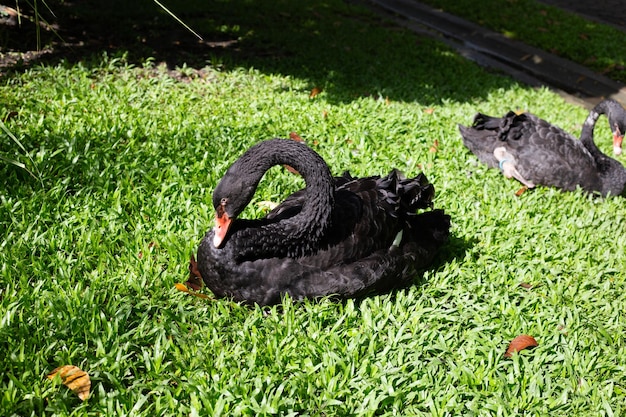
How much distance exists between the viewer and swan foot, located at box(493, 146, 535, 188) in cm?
488

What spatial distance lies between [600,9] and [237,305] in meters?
13.9

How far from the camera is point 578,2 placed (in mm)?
13781

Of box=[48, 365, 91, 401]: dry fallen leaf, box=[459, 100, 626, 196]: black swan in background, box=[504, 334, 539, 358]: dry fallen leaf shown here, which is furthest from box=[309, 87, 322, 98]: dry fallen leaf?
box=[48, 365, 91, 401]: dry fallen leaf

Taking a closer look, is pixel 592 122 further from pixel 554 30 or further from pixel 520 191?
pixel 554 30

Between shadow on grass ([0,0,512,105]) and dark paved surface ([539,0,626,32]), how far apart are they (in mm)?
5985

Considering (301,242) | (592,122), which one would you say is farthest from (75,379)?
(592,122)

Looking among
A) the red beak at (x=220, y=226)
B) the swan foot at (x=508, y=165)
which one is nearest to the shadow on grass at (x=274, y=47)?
the swan foot at (x=508, y=165)

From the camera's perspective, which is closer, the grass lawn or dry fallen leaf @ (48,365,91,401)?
dry fallen leaf @ (48,365,91,401)

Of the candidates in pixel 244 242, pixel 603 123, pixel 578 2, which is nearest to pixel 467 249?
pixel 244 242

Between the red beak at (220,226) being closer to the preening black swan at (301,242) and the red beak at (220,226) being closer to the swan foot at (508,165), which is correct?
the preening black swan at (301,242)

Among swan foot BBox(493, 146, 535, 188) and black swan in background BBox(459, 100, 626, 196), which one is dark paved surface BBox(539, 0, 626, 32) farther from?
swan foot BBox(493, 146, 535, 188)

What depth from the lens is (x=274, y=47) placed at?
24.6 ft

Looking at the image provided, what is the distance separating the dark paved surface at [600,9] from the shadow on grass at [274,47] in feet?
19.6

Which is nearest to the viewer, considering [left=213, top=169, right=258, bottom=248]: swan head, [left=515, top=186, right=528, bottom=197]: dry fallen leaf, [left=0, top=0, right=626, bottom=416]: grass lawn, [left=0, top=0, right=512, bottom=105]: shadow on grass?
[left=0, top=0, right=626, bottom=416]: grass lawn
